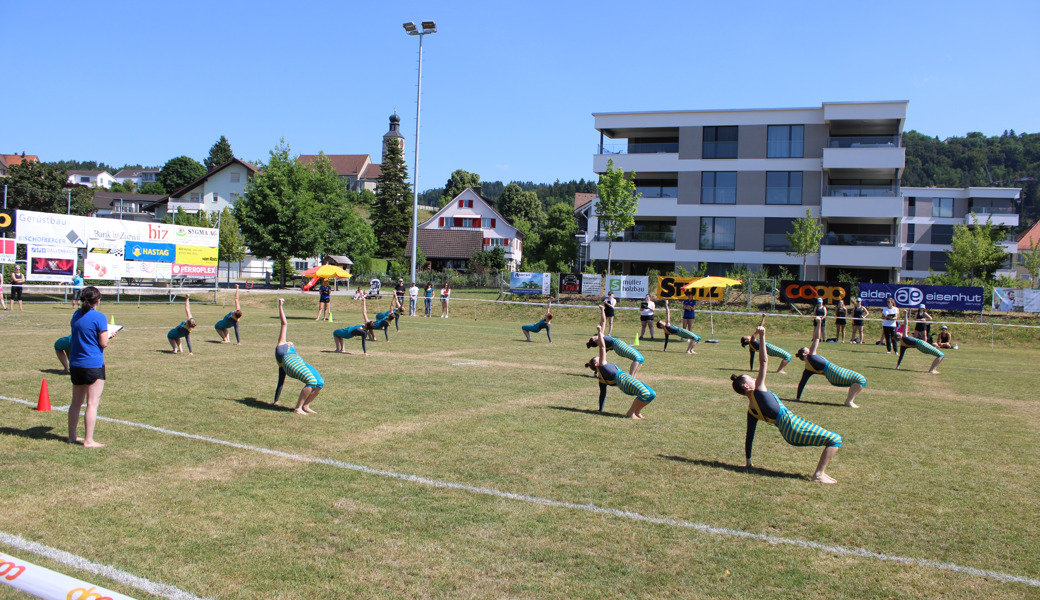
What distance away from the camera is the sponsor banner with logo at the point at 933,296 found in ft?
104

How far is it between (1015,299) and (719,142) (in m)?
21.8

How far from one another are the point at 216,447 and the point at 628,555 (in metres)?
5.39

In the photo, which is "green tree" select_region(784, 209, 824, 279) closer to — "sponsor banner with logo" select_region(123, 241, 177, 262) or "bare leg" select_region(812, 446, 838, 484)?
"bare leg" select_region(812, 446, 838, 484)

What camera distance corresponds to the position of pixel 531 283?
40781 mm

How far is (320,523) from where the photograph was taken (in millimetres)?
5812

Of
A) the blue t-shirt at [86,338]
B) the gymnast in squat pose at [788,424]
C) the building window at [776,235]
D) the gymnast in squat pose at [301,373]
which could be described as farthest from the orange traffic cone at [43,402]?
the building window at [776,235]

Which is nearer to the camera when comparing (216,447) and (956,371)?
(216,447)

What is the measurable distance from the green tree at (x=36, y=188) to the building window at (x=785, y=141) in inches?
2957

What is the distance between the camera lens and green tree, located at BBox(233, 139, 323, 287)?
52.4 m

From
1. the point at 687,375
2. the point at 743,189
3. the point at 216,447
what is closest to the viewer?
the point at 216,447

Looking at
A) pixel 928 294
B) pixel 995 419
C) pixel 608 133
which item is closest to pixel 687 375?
pixel 995 419

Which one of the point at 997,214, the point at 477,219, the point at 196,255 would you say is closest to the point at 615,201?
the point at 196,255

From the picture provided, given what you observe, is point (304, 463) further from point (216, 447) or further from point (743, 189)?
point (743, 189)

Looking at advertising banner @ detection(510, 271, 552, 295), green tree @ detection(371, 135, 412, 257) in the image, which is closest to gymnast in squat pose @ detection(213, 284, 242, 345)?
advertising banner @ detection(510, 271, 552, 295)
